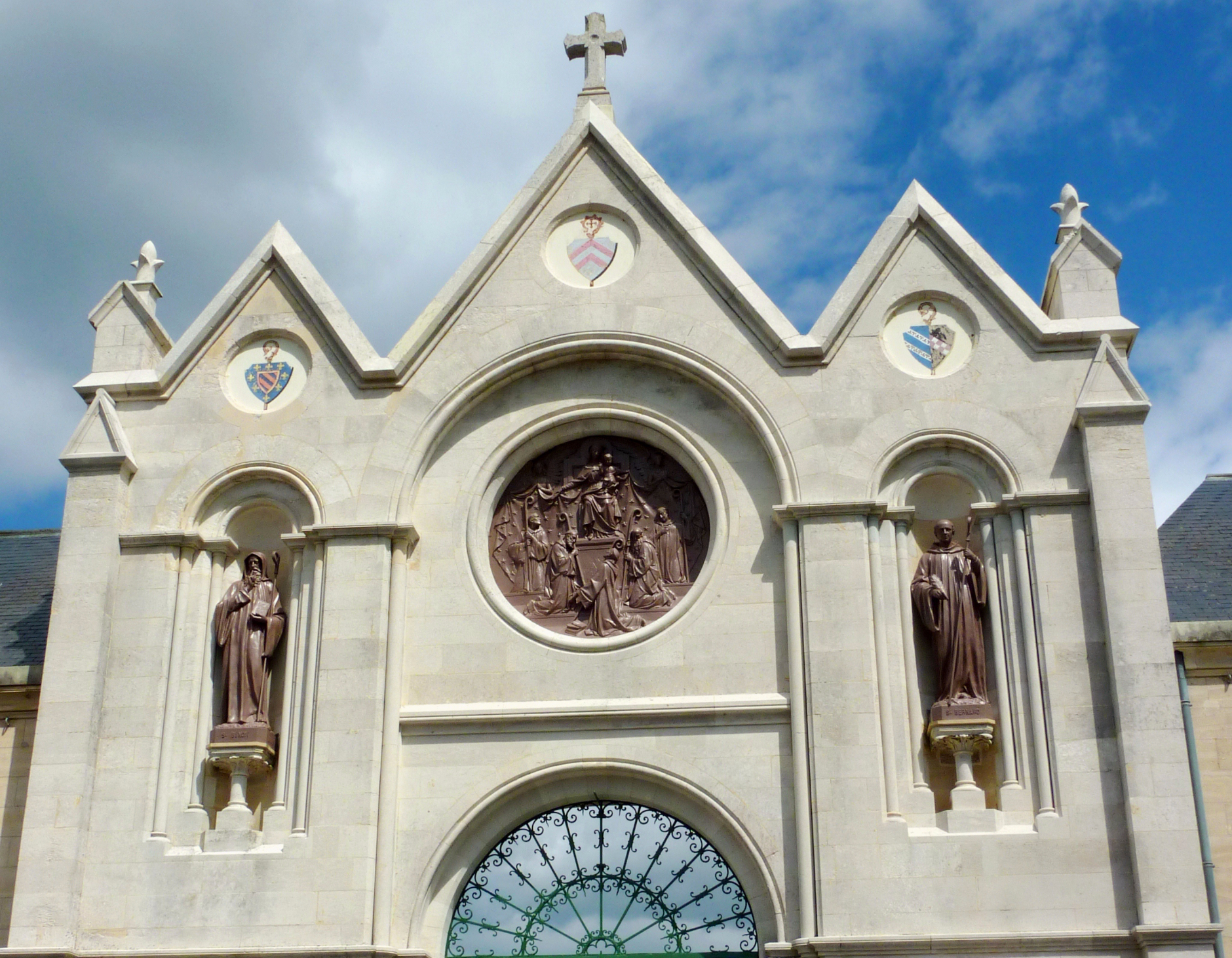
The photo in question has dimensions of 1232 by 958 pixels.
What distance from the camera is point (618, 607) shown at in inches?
673

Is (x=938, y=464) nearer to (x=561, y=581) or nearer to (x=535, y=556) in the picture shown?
(x=561, y=581)

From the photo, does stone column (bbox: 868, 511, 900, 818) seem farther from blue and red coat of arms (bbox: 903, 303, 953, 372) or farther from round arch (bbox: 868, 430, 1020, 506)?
blue and red coat of arms (bbox: 903, 303, 953, 372)

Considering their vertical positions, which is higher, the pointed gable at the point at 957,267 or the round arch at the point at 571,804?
the pointed gable at the point at 957,267

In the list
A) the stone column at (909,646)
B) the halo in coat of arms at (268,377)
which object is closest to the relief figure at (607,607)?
the stone column at (909,646)

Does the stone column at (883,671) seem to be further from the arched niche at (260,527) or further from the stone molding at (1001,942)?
the arched niche at (260,527)

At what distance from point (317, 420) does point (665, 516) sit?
13.2 feet

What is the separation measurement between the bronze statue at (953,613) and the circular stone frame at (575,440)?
2.18 metres

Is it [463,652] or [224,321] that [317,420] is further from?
[463,652]

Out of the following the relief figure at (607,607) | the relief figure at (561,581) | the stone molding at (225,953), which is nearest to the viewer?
the stone molding at (225,953)

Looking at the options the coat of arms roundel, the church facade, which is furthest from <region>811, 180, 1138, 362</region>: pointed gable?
the coat of arms roundel

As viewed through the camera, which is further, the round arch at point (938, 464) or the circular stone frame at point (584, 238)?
the circular stone frame at point (584, 238)

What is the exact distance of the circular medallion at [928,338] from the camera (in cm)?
1734

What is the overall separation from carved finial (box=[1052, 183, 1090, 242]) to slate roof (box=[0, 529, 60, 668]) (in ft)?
40.2

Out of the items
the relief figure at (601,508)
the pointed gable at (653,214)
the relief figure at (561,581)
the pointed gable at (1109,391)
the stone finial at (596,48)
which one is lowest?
the relief figure at (561,581)
